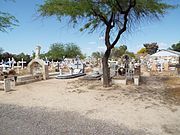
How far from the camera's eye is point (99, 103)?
30.8 feet

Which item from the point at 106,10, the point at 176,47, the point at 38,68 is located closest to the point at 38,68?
the point at 38,68

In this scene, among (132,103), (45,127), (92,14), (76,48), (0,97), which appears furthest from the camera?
(76,48)

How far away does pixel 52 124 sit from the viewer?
255 inches

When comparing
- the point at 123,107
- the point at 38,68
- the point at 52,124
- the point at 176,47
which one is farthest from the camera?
the point at 176,47

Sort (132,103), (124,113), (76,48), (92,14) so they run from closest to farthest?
(124,113), (132,103), (92,14), (76,48)

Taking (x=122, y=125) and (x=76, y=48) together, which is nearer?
(x=122, y=125)

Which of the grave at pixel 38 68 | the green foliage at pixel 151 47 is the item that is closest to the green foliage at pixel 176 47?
the green foliage at pixel 151 47

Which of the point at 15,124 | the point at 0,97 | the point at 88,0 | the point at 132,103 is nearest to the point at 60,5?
the point at 88,0

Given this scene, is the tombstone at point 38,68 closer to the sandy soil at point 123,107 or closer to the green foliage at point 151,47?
the sandy soil at point 123,107

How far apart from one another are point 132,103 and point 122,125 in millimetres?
2979

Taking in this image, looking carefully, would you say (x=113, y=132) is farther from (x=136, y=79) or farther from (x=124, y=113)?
(x=136, y=79)

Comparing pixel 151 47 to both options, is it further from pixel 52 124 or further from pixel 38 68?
pixel 52 124

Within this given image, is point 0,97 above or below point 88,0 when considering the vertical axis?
below

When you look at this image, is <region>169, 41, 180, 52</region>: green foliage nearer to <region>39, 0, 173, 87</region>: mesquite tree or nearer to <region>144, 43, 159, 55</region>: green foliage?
<region>144, 43, 159, 55</region>: green foliage
